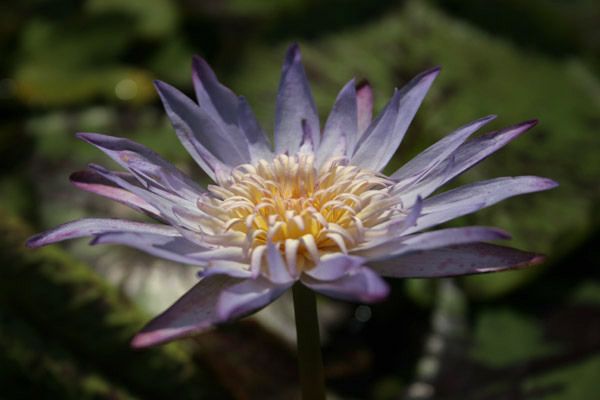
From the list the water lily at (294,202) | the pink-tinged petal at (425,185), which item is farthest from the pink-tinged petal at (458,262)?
the pink-tinged petal at (425,185)

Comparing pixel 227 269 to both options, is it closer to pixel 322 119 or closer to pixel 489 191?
pixel 489 191

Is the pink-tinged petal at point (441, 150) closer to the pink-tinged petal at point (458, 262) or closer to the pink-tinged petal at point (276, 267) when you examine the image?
the pink-tinged petal at point (458, 262)

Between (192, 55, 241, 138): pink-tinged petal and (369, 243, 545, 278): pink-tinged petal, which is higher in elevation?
(192, 55, 241, 138): pink-tinged petal

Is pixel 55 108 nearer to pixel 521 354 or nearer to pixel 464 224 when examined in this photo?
pixel 464 224

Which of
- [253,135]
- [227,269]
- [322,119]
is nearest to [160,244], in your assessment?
[227,269]

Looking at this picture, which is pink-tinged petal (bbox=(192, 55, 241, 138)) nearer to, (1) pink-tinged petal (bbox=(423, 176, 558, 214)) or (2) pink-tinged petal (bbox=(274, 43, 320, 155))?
(2) pink-tinged petal (bbox=(274, 43, 320, 155))

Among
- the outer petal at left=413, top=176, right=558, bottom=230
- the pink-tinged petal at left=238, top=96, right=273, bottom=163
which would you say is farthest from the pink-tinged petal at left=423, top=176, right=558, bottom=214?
the pink-tinged petal at left=238, top=96, right=273, bottom=163
